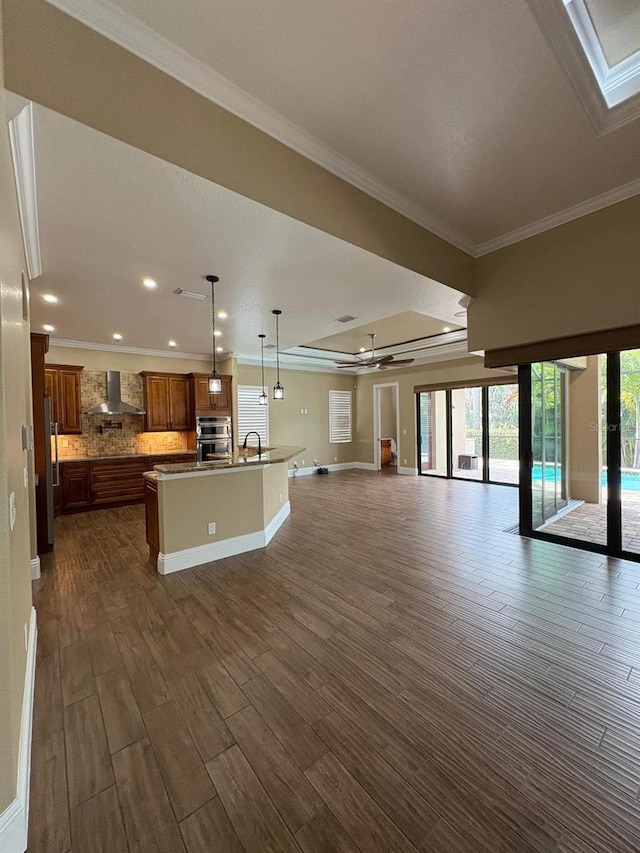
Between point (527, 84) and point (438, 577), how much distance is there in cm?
373

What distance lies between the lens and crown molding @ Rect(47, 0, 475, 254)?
5.52ft

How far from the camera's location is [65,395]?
6.03 m

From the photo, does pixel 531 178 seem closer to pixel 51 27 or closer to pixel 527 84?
pixel 527 84

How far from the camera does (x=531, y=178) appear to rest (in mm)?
2879

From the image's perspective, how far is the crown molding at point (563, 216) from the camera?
9.80ft

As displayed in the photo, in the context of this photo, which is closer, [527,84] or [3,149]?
[3,149]

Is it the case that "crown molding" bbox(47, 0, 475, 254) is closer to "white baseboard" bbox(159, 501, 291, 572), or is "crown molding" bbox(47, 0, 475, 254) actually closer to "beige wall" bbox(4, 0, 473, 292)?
"beige wall" bbox(4, 0, 473, 292)

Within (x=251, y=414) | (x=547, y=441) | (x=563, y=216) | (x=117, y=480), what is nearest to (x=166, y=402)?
(x=117, y=480)

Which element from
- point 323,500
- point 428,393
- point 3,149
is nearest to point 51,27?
point 3,149

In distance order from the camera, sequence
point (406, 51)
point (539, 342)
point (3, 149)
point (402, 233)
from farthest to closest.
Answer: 1. point (539, 342)
2. point (402, 233)
3. point (406, 51)
4. point (3, 149)

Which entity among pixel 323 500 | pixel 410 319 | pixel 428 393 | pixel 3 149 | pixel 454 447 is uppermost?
pixel 410 319

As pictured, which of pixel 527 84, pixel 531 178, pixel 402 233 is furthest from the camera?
pixel 402 233

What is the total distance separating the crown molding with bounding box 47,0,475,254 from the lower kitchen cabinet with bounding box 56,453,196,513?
5.66 m

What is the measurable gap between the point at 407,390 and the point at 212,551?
723cm
